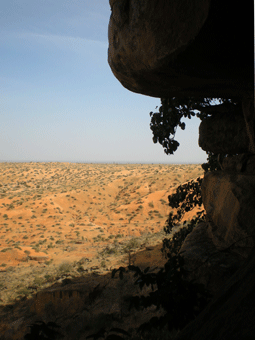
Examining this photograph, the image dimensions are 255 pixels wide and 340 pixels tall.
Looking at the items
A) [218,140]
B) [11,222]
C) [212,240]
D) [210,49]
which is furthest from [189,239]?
[11,222]

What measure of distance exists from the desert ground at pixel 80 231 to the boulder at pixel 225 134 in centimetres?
435

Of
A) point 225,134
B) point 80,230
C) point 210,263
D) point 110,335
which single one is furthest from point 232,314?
point 80,230

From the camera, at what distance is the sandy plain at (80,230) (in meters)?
8.76

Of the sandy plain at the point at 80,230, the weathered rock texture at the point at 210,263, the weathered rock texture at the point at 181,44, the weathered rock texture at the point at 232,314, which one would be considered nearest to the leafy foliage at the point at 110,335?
the weathered rock texture at the point at 232,314

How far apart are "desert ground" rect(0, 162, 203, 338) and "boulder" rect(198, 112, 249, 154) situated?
4350 mm

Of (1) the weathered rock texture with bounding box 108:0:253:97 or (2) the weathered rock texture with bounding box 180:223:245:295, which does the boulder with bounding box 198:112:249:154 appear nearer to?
(1) the weathered rock texture with bounding box 108:0:253:97

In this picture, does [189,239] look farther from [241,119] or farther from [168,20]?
[168,20]

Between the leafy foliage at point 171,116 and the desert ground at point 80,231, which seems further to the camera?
the desert ground at point 80,231

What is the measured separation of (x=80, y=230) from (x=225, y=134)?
12.5 m

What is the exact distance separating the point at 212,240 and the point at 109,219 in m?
14.5

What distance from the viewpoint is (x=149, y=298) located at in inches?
90.1

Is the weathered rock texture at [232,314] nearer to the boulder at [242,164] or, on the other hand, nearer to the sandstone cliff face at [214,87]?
the sandstone cliff face at [214,87]

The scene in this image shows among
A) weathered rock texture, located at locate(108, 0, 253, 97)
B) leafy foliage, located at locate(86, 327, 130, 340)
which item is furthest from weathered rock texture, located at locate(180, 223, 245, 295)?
weathered rock texture, located at locate(108, 0, 253, 97)

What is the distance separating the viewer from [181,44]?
2686 millimetres
